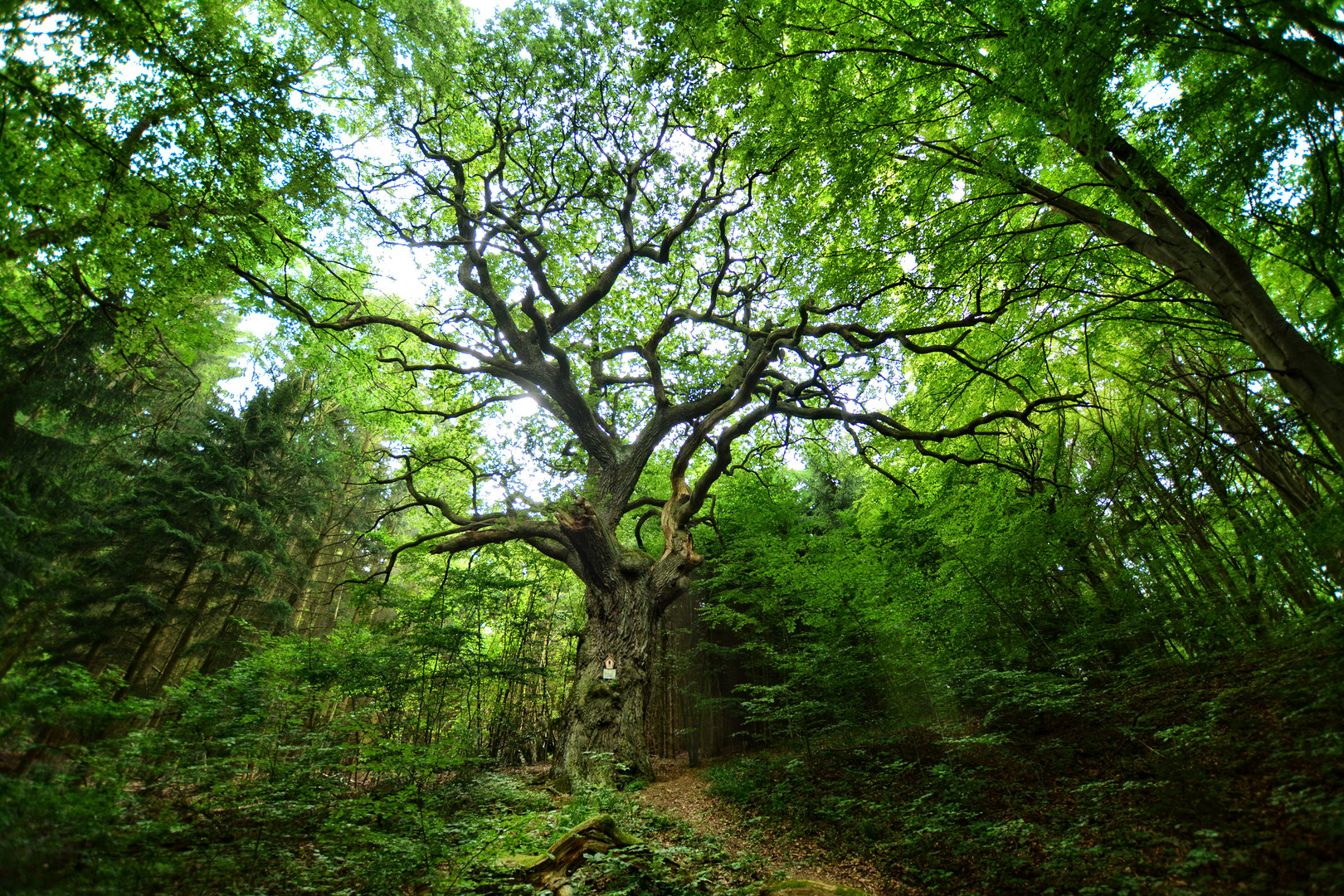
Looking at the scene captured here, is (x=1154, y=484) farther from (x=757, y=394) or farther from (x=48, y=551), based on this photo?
(x=48, y=551)

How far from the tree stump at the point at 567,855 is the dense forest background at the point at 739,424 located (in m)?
0.17

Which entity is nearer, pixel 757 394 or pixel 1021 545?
pixel 1021 545

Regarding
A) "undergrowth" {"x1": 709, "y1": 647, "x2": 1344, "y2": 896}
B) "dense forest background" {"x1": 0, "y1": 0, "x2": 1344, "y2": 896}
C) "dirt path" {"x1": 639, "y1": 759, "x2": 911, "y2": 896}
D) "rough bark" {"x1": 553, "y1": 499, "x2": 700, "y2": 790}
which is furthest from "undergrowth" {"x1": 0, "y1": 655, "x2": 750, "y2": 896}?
"undergrowth" {"x1": 709, "y1": 647, "x2": 1344, "y2": 896}

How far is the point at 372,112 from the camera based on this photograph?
608cm

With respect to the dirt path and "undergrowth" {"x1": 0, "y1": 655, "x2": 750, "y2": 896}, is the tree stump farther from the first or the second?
the dirt path

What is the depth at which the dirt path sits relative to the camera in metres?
3.86

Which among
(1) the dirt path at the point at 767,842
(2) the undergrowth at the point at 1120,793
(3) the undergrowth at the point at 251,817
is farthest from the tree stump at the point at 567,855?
(2) the undergrowth at the point at 1120,793

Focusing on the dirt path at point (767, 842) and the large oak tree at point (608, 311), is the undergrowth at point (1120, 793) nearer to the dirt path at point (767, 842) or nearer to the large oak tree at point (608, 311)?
the dirt path at point (767, 842)

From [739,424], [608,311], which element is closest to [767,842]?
[739,424]

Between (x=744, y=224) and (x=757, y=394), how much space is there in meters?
2.92

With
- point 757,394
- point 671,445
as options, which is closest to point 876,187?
point 757,394

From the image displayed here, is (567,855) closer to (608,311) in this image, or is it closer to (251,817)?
(251,817)

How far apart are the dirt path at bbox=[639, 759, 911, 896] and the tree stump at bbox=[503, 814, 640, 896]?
126cm

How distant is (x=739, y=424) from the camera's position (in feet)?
24.7
